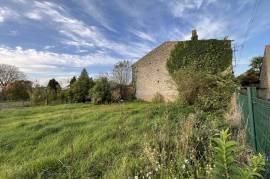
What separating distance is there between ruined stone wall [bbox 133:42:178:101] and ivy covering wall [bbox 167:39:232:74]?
147cm

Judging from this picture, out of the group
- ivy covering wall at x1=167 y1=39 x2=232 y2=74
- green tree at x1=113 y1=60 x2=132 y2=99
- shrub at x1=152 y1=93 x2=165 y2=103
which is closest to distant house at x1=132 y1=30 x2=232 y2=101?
shrub at x1=152 y1=93 x2=165 y2=103

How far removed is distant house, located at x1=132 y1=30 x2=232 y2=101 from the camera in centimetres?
1902

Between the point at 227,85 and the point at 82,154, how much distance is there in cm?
851

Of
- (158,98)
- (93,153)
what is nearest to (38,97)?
(158,98)

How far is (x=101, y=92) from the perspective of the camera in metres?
19.5

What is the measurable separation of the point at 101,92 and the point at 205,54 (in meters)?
8.81

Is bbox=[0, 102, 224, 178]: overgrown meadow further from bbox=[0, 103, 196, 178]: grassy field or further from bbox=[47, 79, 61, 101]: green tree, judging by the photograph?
bbox=[47, 79, 61, 101]: green tree

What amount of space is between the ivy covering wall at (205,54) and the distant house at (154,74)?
29.0 inches

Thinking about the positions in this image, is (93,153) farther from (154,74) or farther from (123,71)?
(123,71)

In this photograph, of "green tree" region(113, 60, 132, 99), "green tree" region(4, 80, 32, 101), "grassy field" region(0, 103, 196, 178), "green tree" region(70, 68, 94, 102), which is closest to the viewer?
"grassy field" region(0, 103, 196, 178)

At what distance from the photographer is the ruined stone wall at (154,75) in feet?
62.7

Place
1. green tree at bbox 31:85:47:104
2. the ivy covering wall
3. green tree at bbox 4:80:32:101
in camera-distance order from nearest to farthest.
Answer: the ivy covering wall, green tree at bbox 31:85:47:104, green tree at bbox 4:80:32:101

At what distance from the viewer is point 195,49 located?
17203 millimetres

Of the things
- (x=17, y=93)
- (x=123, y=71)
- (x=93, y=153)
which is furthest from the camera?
(x=17, y=93)
